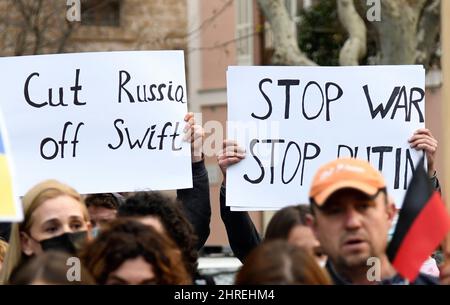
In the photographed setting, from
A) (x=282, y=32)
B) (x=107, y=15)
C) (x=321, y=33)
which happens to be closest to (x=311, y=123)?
(x=282, y=32)

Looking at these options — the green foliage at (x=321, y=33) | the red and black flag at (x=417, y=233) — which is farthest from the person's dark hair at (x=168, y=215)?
the green foliage at (x=321, y=33)

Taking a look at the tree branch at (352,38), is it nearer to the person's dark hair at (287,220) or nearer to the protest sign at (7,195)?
the person's dark hair at (287,220)

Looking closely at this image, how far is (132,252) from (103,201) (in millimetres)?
1735

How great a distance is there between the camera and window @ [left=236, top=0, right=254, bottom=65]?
25156mm

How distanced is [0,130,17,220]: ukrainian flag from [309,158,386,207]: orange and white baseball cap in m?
0.83

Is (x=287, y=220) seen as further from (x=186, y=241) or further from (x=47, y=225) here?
(x=47, y=225)

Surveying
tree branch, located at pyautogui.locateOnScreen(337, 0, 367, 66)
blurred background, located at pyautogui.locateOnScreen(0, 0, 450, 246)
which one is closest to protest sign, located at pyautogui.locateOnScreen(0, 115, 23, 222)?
blurred background, located at pyautogui.locateOnScreen(0, 0, 450, 246)

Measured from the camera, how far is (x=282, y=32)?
1501 centimetres

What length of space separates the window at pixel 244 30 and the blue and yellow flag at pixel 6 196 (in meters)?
21.3

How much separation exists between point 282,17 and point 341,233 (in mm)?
11341

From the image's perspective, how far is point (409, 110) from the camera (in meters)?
5.36
